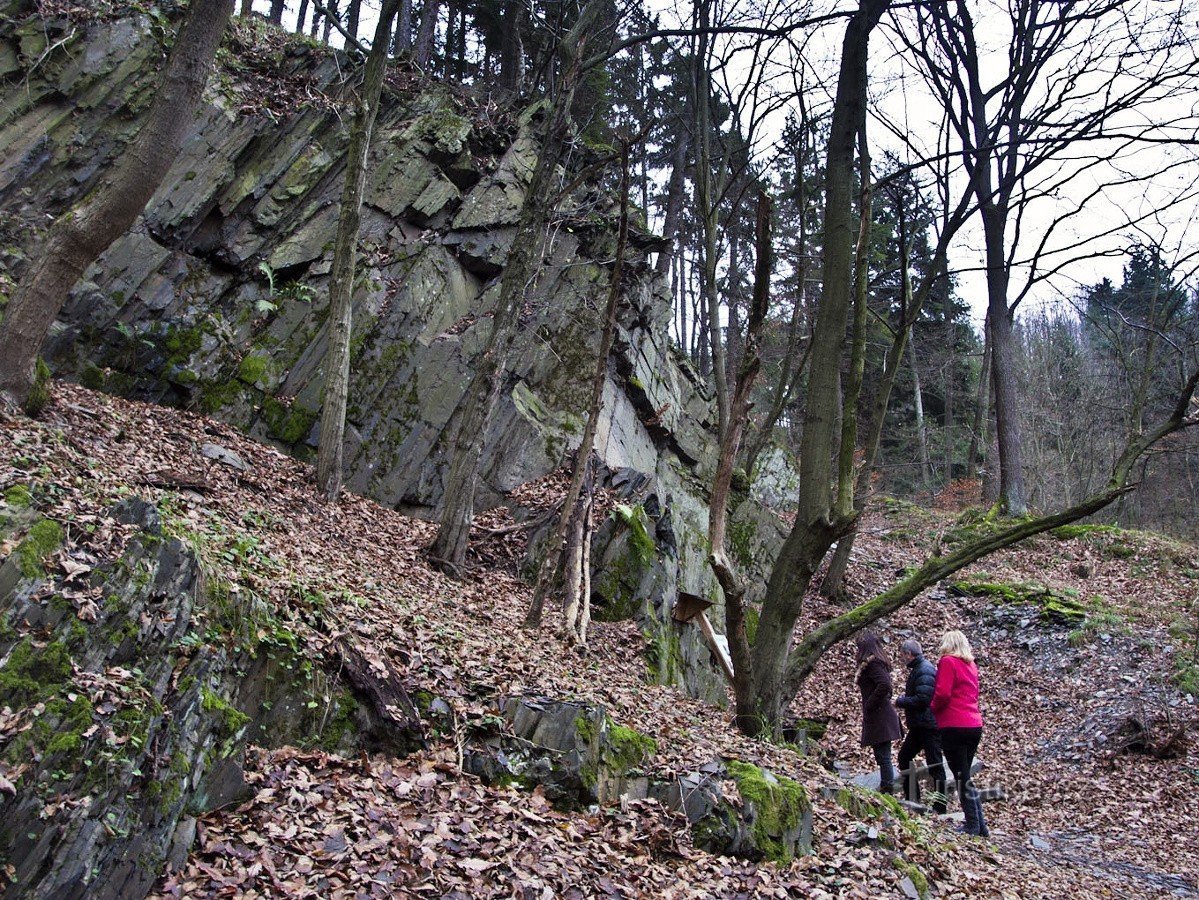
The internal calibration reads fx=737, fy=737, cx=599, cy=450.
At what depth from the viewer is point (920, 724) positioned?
852 centimetres

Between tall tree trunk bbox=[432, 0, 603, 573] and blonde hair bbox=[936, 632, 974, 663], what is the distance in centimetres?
603

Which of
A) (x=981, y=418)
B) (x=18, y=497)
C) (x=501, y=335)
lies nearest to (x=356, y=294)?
(x=501, y=335)

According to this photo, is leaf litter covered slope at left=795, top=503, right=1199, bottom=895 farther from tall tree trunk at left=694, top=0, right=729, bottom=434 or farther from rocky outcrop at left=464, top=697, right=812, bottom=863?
tall tree trunk at left=694, top=0, right=729, bottom=434

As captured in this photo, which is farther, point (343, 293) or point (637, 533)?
point (637, 533)

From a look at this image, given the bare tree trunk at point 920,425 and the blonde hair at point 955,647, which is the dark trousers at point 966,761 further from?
the bare tree trunk at point 920,425

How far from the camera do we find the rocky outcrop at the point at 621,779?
17.4 feet

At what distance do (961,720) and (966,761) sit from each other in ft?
1.60

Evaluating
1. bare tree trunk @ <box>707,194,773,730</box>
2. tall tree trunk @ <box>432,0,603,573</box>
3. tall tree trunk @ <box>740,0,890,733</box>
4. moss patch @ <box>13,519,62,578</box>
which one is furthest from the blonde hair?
moss patch @ <box>13,519,62,578</box>

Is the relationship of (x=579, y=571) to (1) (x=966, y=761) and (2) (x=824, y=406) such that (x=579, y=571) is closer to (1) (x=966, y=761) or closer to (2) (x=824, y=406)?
(2) (x=824, y=406)

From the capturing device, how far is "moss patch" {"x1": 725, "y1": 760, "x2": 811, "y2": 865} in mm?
5441

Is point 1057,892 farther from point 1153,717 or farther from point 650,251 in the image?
point 650,251

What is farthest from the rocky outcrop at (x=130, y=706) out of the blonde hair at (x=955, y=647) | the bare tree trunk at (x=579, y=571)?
the blonde hair at (x=955, y=647)

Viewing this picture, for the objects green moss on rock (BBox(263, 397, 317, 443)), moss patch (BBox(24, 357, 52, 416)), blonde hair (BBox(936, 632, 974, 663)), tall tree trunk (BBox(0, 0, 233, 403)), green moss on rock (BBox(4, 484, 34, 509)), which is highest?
tall tree trunk (BBox(0, 0, 233, 403))

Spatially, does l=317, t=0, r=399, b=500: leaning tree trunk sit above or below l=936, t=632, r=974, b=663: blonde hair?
above
